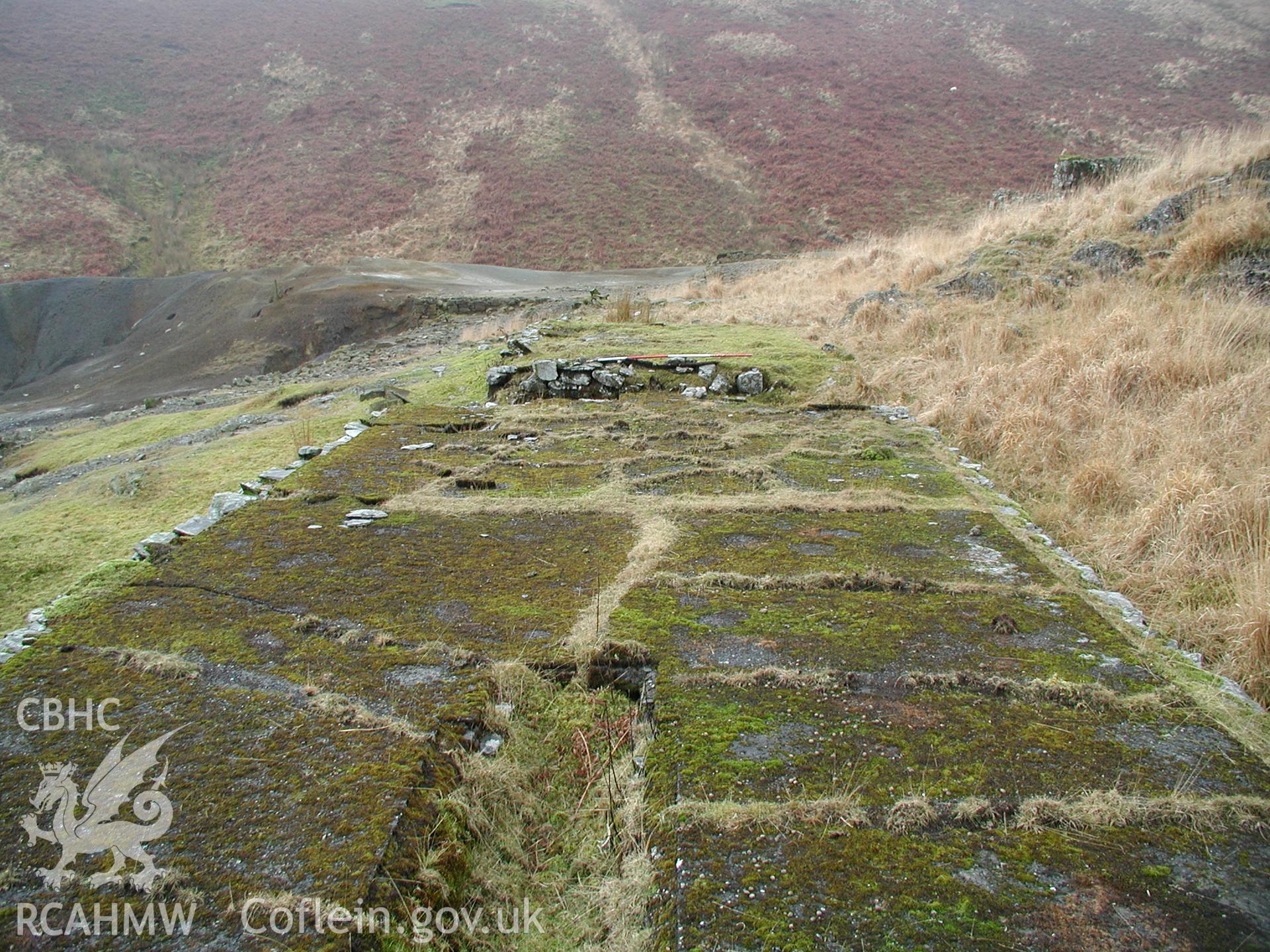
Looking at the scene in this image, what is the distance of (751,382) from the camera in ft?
20.9

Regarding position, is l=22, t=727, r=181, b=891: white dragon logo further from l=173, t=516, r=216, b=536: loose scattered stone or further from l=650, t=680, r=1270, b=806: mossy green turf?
l=173, t=516, r=216, b=536: loose scattered stone

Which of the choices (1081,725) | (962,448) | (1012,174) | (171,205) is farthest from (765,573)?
(171,205)

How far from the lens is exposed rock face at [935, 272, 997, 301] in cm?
755

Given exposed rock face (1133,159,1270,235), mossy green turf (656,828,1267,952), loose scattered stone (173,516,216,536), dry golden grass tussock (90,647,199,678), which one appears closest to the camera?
mossy green turf (656,828,1267,952)

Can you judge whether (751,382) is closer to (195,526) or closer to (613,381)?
(613,381)

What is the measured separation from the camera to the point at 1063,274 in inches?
287

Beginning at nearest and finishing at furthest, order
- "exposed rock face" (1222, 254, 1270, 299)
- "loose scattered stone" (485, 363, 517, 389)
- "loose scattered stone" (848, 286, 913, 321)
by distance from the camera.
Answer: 1. "exposed rock face" (1222, 254, 1270, 299)
2. "loose scattered stone" (485, 363, 517, 389)
3. "loose scattered stone" (848, 286, 913, 321)

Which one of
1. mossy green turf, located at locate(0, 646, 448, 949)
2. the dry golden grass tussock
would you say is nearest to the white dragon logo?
mossy green turf, located at locate(0, 646, 448, 949)

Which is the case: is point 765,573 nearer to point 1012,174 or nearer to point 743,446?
point 743,446

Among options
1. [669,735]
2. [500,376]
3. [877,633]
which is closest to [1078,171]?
[500,376]

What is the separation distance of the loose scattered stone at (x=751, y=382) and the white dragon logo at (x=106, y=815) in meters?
5.19

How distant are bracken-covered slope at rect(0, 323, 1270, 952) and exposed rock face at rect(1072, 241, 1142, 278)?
16.4ft

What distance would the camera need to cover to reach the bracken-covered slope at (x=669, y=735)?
5.03ft

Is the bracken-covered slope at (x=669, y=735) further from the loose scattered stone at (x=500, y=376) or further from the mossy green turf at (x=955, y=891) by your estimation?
the loose scattered stone at (x=500, y=376)
